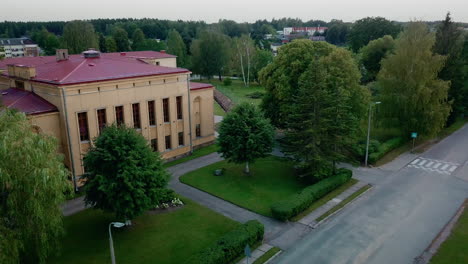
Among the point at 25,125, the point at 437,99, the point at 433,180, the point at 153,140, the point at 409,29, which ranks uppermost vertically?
the point at 409,29

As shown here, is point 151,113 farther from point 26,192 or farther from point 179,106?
point 26,192

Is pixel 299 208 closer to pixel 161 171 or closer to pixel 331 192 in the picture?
pixel 331 192

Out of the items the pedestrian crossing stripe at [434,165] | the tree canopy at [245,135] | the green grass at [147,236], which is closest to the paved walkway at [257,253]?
the green grass at [147,236]

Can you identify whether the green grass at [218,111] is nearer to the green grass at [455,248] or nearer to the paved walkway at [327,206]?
the paved walkway at [327,206]

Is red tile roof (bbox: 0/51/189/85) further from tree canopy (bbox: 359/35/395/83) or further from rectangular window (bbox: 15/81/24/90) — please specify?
Answer: tree canopy (bbox: 359/35/395/83)

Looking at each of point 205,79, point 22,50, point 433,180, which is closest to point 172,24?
point 22,50
